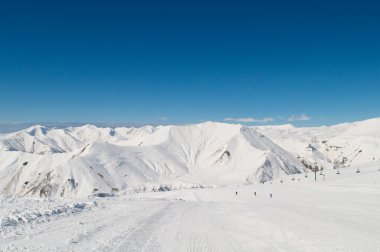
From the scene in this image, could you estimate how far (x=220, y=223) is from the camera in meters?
23.2

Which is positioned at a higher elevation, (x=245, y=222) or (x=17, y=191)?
(x=245, y=222)

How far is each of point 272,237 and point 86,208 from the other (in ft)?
51.5

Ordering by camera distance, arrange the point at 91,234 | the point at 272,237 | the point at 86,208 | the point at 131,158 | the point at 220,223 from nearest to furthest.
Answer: the point at 91,234 < the point at 272,237 < the point at 220,223 < the point at 86,208 < the point at 131,158

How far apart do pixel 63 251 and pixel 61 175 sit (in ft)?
512

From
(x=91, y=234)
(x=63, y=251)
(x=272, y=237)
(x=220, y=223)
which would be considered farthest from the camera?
(x=220, y=223)

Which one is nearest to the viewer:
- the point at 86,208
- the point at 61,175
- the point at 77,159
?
the point at 86,208

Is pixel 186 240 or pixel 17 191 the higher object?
pixel 186 240

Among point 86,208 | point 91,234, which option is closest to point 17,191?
point 86,208

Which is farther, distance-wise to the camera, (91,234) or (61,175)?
(61,175)

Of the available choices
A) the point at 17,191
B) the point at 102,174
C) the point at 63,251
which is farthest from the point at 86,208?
the point at 17,191

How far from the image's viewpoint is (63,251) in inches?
526

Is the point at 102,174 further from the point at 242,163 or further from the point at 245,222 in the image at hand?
the point at 245,222

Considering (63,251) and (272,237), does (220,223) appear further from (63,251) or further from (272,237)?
(63,251)

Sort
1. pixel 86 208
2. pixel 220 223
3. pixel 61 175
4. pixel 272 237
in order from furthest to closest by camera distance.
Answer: pixel 61 175, pixel 86 208, pixel 220 223, pixel 272 237
